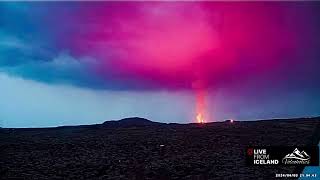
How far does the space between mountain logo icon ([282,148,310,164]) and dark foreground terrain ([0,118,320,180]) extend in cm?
67

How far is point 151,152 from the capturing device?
111 feet

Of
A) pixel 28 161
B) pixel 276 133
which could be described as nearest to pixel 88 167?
pixel 28 161

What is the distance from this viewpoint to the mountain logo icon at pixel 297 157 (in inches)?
1008

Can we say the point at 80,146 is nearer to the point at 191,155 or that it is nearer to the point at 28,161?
the point at 28,161

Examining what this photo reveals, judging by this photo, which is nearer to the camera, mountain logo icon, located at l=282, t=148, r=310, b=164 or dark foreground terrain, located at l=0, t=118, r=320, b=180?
mountain logo icon, located at l=282, t=148, r=310, b=164

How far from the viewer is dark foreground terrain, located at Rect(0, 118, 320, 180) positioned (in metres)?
29.1

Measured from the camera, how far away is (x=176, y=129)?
152 ft

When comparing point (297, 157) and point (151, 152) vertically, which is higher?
point (297, 157)

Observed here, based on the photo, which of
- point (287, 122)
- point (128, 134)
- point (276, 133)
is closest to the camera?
point (276, 133)

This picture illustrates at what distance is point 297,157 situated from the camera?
85.3 ft

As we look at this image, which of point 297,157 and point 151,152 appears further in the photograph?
point 151,152

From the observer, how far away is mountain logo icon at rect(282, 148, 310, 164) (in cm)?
2559

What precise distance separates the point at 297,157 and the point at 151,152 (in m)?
12.2

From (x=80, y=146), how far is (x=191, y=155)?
35.1 feet
